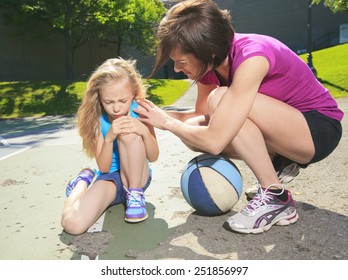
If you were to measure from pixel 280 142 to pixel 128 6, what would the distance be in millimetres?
21675

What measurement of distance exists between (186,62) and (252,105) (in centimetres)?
57

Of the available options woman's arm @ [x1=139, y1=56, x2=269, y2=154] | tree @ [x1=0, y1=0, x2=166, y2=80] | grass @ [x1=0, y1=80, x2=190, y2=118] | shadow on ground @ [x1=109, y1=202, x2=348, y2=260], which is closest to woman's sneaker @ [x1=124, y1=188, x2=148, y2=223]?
shadow on ground @ [x1=109, y1=202, x2=348, y2=260]

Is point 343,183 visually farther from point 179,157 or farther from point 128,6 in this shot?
point 128,6

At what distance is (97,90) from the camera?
3.11 m

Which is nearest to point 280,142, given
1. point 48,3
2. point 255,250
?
point 255,250

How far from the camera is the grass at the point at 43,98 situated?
15.6m

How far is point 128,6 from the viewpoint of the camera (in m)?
22.7

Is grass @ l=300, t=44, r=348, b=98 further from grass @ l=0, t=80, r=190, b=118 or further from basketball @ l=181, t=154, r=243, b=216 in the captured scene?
basketball @ l=181, t=154, r=243, b=216

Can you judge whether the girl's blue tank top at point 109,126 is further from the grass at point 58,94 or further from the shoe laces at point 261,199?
the grass at point 58,94

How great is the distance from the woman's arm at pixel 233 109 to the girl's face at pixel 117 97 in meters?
→ 0.62

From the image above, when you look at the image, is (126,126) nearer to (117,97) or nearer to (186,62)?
(117,97)

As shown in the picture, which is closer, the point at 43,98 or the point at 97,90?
the point at 97,90

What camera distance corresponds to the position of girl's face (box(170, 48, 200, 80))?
8.48 feet

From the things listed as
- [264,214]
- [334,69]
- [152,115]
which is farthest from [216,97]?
[334,69]
